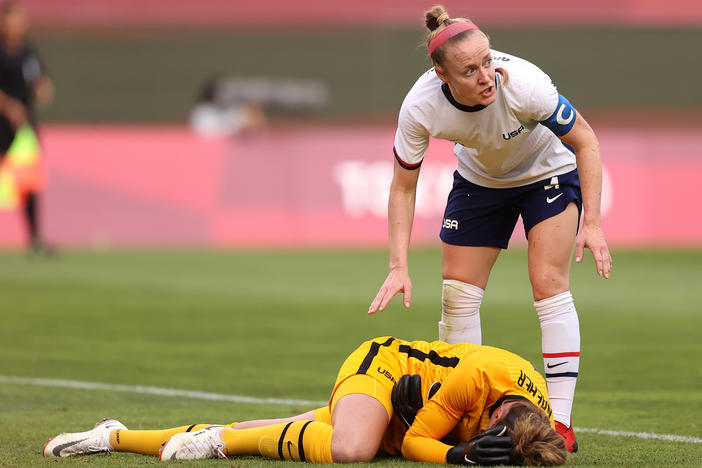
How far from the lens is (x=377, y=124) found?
2517cm

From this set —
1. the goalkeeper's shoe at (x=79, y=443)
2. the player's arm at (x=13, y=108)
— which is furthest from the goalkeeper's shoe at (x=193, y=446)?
the player's arm at (x=13, y=108)

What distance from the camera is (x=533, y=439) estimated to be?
15.5ft

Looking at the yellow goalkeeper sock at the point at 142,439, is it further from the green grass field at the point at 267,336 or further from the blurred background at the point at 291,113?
the blurred background at the point at 291,113

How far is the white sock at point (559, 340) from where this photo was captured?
5797 millimetres

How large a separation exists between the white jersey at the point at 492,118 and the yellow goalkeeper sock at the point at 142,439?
5.56ft

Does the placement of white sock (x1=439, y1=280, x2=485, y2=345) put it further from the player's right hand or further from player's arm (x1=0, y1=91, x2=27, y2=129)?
player's arm (x1=0, y1=91, x2=27, y2=129)

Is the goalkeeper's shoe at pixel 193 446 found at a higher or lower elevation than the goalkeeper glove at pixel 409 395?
lower

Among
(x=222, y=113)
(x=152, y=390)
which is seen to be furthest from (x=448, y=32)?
(x=222, y=113)

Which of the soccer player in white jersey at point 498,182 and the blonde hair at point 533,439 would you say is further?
the soccer player in white jersey at point 498,182

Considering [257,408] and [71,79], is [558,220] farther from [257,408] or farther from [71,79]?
[71,79]

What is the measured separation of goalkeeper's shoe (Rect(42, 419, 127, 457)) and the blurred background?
1381 cm

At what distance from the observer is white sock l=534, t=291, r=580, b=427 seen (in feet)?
19.0

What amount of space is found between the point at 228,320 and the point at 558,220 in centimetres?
535

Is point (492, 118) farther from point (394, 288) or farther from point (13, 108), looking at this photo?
point (13, 108)
